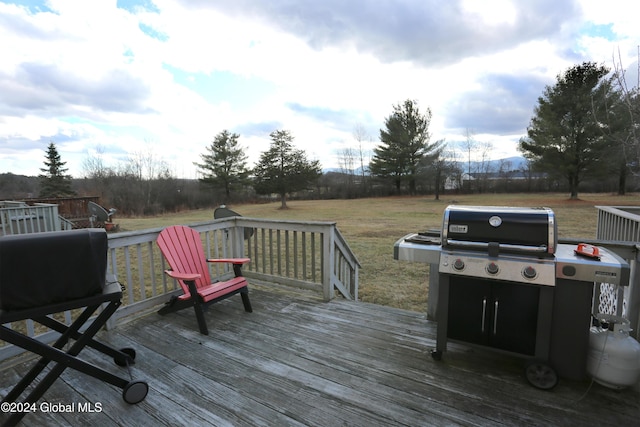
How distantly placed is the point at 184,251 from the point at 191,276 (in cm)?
53

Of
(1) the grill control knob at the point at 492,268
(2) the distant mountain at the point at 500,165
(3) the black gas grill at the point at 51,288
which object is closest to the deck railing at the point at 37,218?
(3) the black gas grill at the point at 51,288

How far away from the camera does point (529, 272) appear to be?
1.67 meters

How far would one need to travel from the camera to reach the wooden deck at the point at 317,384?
1.53 metres

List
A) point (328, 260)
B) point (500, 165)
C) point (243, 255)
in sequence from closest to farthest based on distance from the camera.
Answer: point (328, 260) → point (243, 255) → point (500, 165)

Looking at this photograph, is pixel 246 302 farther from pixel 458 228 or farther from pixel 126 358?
pixel 458 228

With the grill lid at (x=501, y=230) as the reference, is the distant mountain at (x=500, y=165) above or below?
above

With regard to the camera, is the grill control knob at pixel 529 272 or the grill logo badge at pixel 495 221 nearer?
the grill control knob at pixel 529 272

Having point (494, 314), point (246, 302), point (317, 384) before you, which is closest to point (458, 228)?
point (494, 314)

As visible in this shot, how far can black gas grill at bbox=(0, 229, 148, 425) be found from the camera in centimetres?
134

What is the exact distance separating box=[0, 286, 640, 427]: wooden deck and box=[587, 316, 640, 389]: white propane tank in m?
0.11

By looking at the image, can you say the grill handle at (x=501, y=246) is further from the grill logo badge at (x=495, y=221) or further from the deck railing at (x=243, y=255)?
the deck railing at (x=243, y=255)

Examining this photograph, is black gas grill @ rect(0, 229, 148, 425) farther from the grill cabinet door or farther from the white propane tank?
the white propane tank

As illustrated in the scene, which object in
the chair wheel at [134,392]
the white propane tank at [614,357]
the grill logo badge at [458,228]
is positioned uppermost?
the grill logo badge at [458,228]

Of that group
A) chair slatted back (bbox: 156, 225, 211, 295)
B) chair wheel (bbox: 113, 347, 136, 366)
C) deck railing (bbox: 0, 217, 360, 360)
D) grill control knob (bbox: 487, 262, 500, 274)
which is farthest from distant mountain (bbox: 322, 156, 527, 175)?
grill control knob (bbox: 487, 262, 500, 274)
